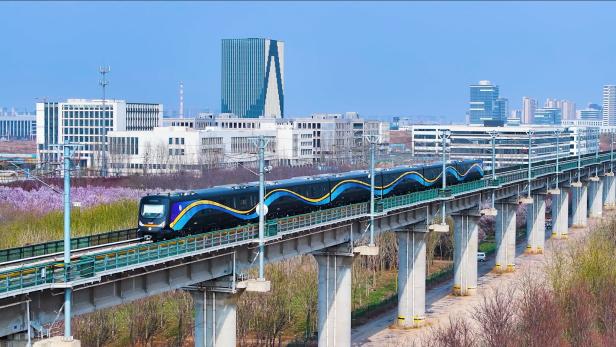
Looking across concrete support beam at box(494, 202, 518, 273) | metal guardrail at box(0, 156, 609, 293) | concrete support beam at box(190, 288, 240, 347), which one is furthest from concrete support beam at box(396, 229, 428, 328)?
concrete support beam at box(494, 202, 518, 273)

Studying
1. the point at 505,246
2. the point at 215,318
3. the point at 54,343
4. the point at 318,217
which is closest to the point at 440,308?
the point at 505,246

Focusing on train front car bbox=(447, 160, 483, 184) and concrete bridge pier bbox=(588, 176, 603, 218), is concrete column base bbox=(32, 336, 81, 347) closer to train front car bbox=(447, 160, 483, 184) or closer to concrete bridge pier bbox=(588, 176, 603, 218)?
train front car bbox=(447, 160, 483, 184)

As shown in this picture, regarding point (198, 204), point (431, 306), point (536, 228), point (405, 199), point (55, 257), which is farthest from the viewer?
point (536, 228)

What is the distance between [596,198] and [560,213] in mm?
22997

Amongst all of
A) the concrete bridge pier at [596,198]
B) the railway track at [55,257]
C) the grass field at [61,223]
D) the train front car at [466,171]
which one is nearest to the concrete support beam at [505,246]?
the train front car at [466,171]

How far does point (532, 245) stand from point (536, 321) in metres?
56.1

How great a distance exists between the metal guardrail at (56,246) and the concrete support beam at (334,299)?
13271 millimetres

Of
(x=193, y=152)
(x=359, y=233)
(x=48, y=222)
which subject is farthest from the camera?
(x=193, y=152)

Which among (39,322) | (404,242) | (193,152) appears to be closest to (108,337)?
(404,242)

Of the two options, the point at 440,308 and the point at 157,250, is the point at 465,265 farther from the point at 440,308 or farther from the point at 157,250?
the point at 157,250

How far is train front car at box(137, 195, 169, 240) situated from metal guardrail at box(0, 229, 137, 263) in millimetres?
1444

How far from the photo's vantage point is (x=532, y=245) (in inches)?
4090

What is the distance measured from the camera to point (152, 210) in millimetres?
45969

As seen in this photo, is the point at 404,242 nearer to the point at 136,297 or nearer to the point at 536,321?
the point at 536,321
